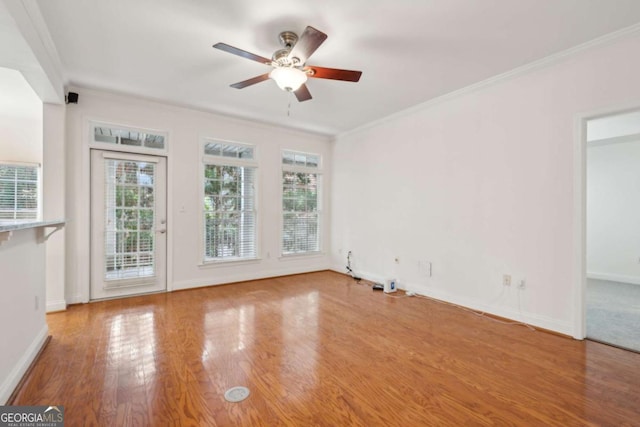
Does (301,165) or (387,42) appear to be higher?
(387,42)

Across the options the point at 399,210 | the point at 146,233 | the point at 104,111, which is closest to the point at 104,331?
the point at 146,233

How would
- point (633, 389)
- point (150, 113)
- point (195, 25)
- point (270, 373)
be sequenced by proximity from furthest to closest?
point (150, 113) < point (195, 25) < point (270, 373) < point (633, 389)

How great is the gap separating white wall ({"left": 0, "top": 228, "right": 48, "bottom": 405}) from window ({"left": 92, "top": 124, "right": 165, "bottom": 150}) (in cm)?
195

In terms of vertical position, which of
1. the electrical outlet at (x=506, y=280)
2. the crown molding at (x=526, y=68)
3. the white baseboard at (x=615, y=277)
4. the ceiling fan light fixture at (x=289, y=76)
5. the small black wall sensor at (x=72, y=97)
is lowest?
the white baseboard at (x=615, y=277)

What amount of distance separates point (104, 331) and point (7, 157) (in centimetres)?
378

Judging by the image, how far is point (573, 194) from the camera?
2.93 metres

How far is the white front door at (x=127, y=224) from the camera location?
160 inches

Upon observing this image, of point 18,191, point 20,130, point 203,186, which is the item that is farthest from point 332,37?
point 18,191

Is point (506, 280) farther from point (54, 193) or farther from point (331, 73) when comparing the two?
point (54, 193)

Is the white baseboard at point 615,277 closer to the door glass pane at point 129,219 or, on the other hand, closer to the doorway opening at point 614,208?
the doorway opening at point 614,208

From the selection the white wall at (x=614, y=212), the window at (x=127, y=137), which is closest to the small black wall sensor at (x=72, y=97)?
the window at (x=127, y=137)

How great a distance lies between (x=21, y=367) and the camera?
84.2 inches

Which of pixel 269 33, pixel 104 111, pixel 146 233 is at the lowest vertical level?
pixel 146 233

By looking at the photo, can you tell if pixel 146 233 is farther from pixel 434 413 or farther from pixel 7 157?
pixel 434 413
